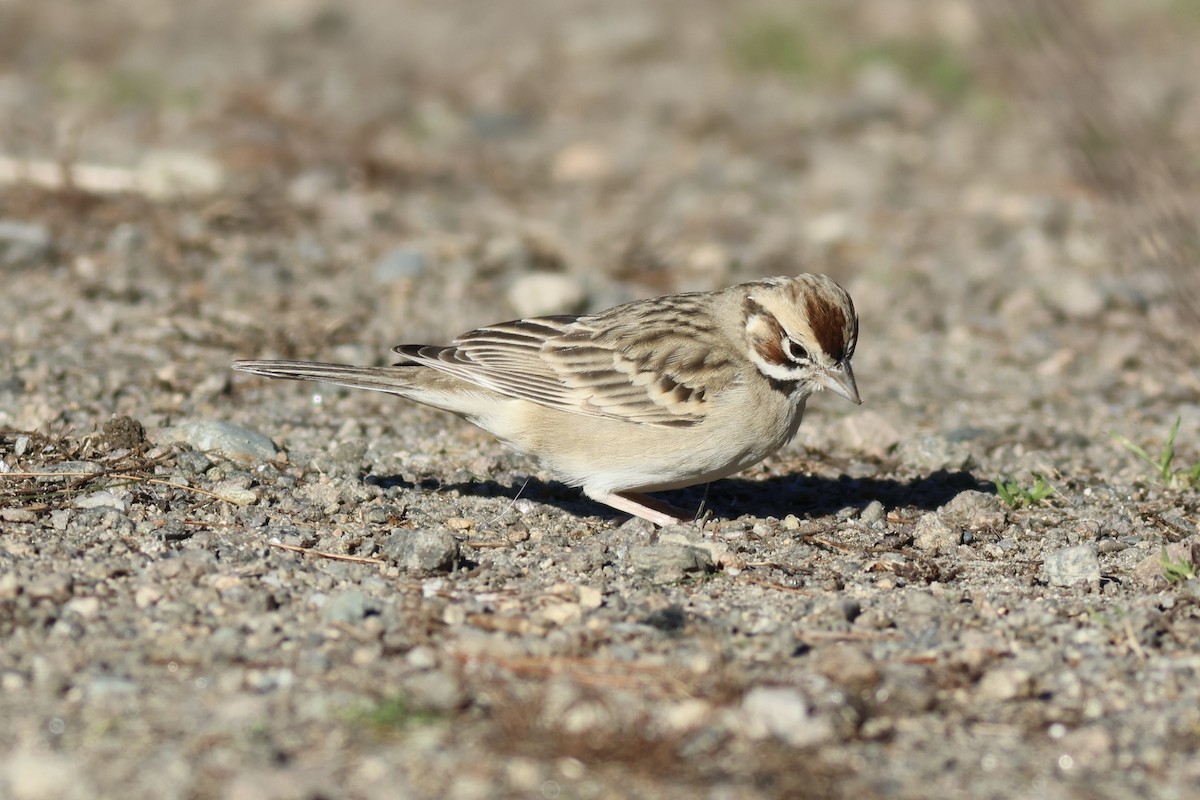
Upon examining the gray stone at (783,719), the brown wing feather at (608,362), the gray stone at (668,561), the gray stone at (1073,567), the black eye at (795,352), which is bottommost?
the gray stone at (668,561)

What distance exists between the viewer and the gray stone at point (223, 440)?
6.09 meters

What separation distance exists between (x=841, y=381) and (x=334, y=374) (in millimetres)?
2108

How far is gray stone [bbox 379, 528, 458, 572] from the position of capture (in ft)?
16.6

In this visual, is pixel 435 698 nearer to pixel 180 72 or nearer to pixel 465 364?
pixel 465 364

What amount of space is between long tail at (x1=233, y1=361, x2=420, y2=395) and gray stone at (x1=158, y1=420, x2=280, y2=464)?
420mm

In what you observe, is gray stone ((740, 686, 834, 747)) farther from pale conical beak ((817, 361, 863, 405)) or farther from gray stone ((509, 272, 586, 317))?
gray stone ((509, 272, 586, 317))

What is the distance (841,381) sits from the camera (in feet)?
18.6

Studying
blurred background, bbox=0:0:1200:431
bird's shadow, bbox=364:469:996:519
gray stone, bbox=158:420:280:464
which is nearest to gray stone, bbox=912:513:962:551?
bird's shadow, bbox=364:469:996:519

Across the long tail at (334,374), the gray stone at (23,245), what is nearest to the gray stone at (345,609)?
the long tail at (334,374)

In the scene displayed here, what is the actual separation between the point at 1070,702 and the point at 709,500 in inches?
97.4

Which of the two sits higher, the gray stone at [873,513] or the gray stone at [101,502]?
the gray stone at [873,513]

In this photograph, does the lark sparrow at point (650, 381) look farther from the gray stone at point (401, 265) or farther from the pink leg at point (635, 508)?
the gray stone at point (401, 265)

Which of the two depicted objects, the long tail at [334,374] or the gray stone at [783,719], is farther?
the long tail at [334,374]

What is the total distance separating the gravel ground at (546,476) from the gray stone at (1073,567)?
0.03 metres
